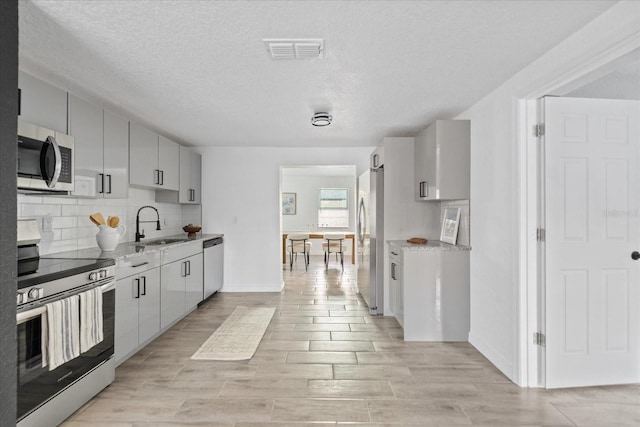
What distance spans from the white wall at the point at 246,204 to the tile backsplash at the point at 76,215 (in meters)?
0.98

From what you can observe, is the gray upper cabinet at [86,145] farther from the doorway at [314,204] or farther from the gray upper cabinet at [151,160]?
the doorway at [314,204]

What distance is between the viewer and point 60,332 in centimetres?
199

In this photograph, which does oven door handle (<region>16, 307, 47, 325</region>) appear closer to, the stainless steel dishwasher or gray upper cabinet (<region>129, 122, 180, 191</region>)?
gray upper cabinet (<region>129, 122, 180, 191</region>)

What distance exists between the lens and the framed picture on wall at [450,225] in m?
3.72

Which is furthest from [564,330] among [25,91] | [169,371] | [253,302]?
[25,91]

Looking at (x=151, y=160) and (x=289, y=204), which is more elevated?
(x=151, y=160)

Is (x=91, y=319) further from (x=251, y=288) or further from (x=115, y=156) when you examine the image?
(x=251, y=288)

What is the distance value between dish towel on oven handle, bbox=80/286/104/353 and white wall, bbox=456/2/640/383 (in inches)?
114

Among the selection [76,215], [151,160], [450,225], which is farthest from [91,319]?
[450,225]

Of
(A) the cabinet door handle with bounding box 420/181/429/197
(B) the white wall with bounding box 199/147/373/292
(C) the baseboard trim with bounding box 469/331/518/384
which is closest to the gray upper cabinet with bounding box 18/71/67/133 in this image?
(B) the white wall with bounding box 199/147/373/292

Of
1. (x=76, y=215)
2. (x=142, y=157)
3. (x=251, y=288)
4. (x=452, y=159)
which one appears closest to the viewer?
(x=76, y=215)

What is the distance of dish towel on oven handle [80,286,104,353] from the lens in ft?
7.09

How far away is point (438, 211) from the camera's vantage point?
4258mm

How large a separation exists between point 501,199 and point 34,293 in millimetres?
3157
